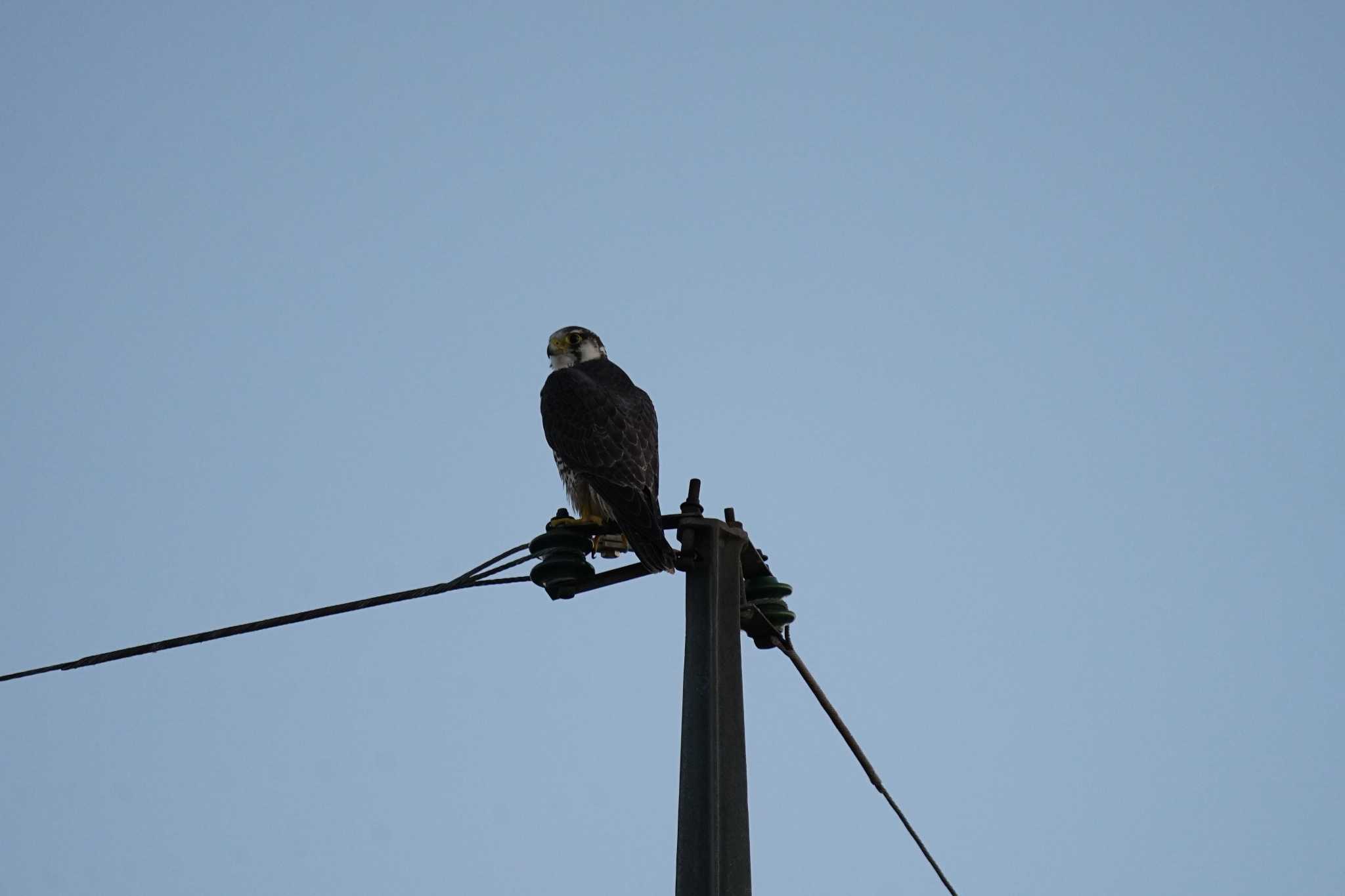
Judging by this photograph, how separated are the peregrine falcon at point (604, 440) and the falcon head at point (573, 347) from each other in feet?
0.37

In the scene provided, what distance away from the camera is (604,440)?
→ 6465 mm

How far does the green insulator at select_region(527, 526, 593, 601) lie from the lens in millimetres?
4465

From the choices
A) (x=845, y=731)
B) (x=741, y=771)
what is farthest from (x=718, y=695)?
(x=845, y=731)

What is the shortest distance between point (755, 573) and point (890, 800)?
0.92 m

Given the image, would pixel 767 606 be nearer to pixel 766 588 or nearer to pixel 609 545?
pixel 766 588

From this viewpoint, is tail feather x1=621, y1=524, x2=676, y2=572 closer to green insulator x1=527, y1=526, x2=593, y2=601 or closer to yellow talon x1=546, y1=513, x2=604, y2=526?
green insulator x1=527, y1=526, x2=593, y2=601

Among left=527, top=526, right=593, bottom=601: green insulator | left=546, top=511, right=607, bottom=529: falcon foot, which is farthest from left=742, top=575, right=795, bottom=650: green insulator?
left=546, top=511, right=607, bottom=529: falcon foot

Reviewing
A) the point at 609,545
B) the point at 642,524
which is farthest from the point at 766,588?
the point at 609,545

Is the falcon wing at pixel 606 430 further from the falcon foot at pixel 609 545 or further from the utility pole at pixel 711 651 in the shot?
the utility pole at pixel 711 651

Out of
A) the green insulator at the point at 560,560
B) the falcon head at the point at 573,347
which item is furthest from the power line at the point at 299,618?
the falcon head at the point at 573,347

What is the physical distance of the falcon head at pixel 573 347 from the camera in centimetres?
798

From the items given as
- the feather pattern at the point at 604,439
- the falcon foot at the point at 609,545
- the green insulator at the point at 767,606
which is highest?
the feather pattern at the point at 604,439

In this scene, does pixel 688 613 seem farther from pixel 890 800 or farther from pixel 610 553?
pixel 610 553

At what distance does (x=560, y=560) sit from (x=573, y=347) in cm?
372
